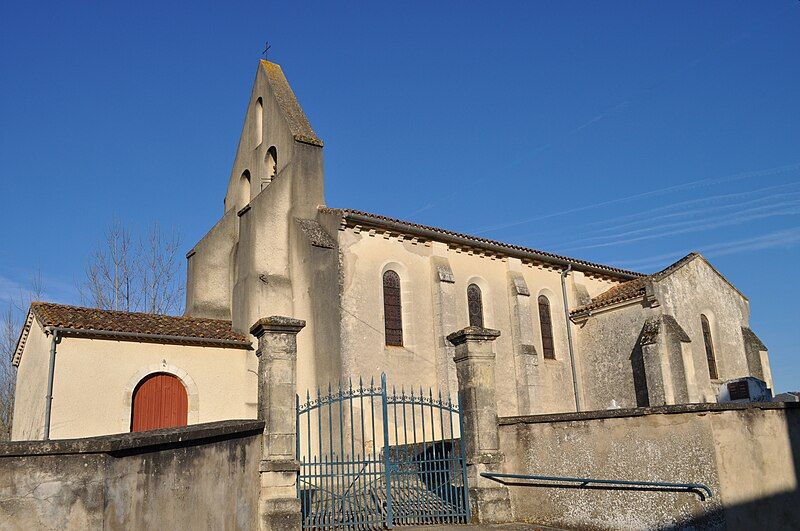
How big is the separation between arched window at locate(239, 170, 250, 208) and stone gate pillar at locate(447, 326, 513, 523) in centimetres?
1211

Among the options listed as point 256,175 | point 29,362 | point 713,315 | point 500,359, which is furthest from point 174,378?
point 713,315

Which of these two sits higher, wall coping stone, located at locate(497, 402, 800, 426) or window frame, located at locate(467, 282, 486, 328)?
window frame, located at locate(467, 282, 486, 328)

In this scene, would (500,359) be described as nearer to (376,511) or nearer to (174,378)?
(174,378)

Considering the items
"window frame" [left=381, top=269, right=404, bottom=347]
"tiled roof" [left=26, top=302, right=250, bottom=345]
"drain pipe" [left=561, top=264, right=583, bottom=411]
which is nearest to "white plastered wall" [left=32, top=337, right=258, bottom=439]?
"tiled roof" [left=26, top=302, right=250, bottom=345]

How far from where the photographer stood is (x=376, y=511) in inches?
378

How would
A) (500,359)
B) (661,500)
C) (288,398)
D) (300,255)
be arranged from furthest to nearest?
(500,359)
(300,255)
(288,398)
(661,500)

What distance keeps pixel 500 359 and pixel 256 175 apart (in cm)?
924

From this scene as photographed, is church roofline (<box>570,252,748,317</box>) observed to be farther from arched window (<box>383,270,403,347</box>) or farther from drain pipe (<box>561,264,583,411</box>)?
arched window (<box>383,270,403,347</box>)

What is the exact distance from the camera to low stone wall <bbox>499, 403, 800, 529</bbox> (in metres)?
8.08

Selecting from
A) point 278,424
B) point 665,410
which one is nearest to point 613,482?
point 665,410

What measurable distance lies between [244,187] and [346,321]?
761 centimetres

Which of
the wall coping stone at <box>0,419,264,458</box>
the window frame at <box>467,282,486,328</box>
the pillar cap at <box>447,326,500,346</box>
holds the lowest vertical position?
the wall coping stone at <box>0,419,264,458</box>

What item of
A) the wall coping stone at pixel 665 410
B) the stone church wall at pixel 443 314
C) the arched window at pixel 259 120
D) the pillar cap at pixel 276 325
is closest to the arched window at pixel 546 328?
the stone church wall at pixel 443 314

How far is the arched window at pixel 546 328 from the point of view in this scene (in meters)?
21.0
